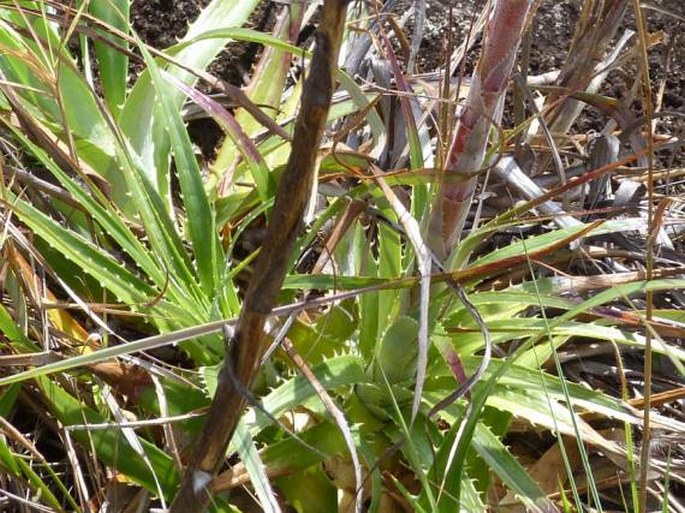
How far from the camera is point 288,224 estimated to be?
559 mm

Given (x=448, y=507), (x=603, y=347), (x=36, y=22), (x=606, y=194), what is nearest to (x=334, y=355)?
(x=448, y=507)

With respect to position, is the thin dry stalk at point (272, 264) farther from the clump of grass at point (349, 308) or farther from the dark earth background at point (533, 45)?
the dark earth background at point (533, 45)

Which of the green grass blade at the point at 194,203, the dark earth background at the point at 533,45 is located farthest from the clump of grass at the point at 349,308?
the dark earth background at the point at 533,45

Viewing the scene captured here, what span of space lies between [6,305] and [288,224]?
Answer: 2.28 ft

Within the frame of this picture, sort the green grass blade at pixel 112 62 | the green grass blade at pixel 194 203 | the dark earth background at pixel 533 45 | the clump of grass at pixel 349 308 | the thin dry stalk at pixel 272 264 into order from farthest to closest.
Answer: the dark earth background at pixel 533 45 → the green grass blade at pixel 112 62 → the green grass blade at pixel 194 203 → the clump of grass at pixel 349 308 → the thin dry stalk at pixel 272 264

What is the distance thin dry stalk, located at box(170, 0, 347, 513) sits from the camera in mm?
487

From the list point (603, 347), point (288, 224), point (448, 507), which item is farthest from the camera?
point (603, 347)

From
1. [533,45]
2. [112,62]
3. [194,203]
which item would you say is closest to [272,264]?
[194,203]

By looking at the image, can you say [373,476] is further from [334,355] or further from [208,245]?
[208,245]

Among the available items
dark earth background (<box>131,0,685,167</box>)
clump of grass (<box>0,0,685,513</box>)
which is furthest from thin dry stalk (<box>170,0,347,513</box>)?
dark earth background (<box>131,0,685,167</box>)

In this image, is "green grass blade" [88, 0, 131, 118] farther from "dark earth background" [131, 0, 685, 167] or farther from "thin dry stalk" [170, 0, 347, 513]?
"thin dry stalk" [170, 0, 347, 513]

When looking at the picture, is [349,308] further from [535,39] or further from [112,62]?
[535,39]

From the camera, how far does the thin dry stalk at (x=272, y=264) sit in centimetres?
49

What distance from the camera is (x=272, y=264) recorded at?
1.90 feet
